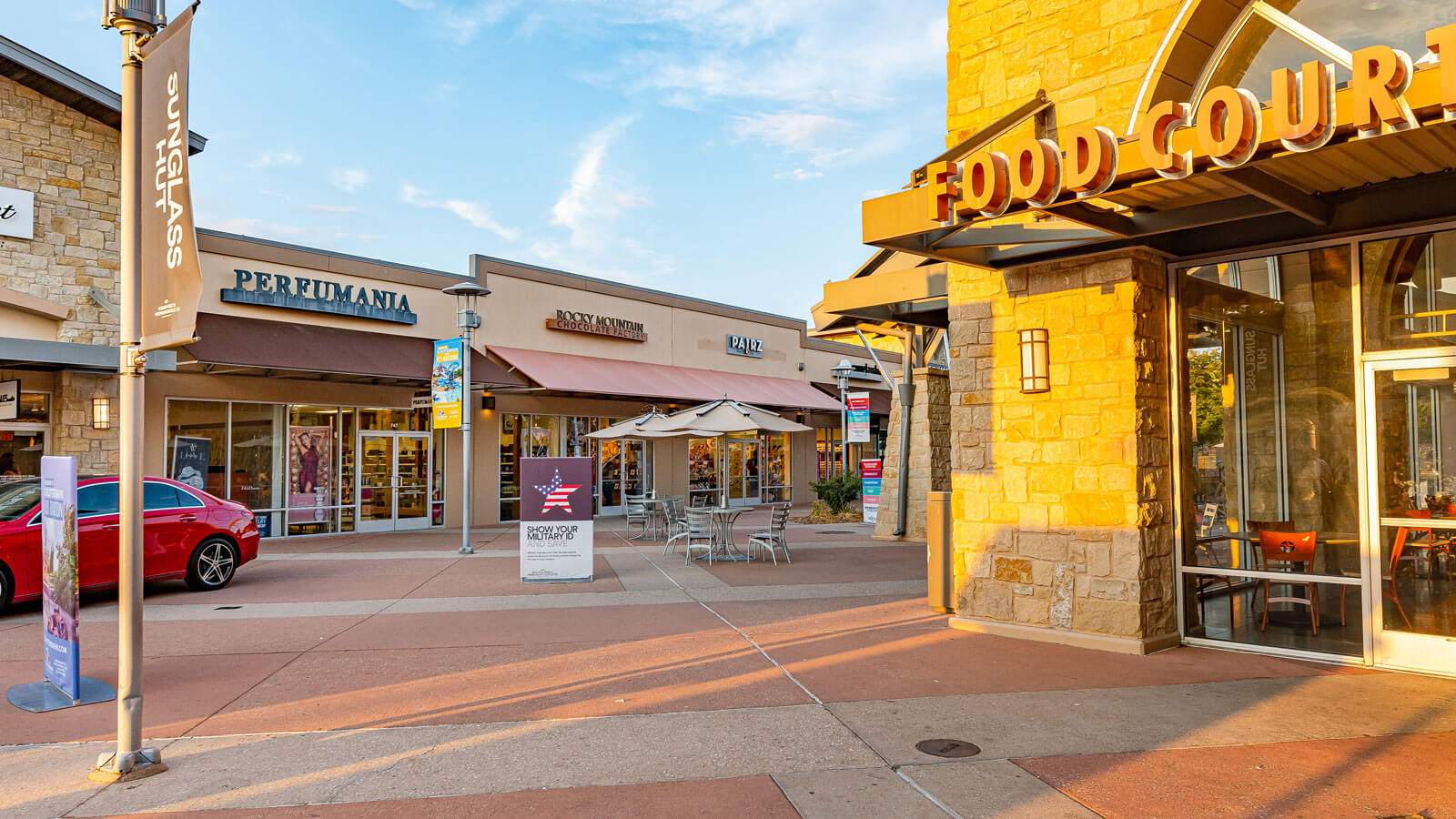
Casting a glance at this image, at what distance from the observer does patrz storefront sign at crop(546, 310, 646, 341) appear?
22672 mm

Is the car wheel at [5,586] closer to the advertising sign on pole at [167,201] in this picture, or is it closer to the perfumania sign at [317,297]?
the advertising sign on pole at [167,201]

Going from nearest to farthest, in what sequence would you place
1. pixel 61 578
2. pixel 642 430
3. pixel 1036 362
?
1. pixel 61 578
2. pixel 1036 362
3. pixel 642 430

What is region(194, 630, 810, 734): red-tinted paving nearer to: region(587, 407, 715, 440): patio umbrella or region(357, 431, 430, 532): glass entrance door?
region(587, 407, 715, 440): patio umbrella

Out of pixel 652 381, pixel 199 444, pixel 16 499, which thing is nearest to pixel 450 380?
pixel 199 444

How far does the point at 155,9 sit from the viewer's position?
17.0 feet

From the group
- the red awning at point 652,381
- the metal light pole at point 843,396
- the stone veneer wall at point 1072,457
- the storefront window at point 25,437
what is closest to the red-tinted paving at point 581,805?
the stone veneer wall at point 1072,457

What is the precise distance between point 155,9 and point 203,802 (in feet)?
14.0

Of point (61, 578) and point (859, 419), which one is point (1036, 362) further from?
point (859, 419)

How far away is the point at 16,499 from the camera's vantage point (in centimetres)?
987

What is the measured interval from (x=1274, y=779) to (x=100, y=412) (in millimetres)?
17306

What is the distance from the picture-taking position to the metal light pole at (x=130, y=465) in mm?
4883

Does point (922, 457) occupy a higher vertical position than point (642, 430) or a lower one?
lower

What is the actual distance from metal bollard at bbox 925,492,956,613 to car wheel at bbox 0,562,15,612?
9563 mm

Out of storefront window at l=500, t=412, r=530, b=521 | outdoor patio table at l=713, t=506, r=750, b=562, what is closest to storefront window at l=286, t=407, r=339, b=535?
storefront window at l=500, t=412, r=530, b=521
